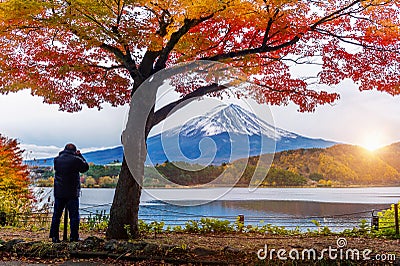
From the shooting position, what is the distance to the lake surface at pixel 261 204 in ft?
19.0

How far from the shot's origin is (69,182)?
5.24 metres

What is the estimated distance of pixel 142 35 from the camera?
559 centimetres

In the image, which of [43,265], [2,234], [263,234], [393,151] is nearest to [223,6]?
[43,265]

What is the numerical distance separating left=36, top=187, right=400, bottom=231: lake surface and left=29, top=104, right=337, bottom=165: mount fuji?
0.52m

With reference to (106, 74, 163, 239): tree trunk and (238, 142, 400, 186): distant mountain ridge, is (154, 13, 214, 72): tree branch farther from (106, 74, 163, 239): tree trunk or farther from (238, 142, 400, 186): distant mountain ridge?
(238, 142, 400, 186): distant mountain ridge

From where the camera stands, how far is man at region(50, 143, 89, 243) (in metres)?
5.23

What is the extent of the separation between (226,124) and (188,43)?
1452mm

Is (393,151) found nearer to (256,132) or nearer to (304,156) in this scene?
(304,156)

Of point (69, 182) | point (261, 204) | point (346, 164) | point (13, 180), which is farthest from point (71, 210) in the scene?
point (346, 164)

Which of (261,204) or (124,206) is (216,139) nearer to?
(124,206)

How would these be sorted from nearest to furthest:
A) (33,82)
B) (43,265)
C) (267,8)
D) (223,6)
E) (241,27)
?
(43,265) → (223,6) → (267,8) → (241,27) → (33,82)

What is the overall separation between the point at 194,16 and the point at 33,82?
11.4ft

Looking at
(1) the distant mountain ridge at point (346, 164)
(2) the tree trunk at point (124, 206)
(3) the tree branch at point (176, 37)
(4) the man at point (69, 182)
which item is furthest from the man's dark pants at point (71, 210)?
(1) the distant mountain ridge at point (346, 164)

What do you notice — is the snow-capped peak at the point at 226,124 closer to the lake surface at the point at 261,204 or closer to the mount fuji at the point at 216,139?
the mount fuji at the point at 216,139
